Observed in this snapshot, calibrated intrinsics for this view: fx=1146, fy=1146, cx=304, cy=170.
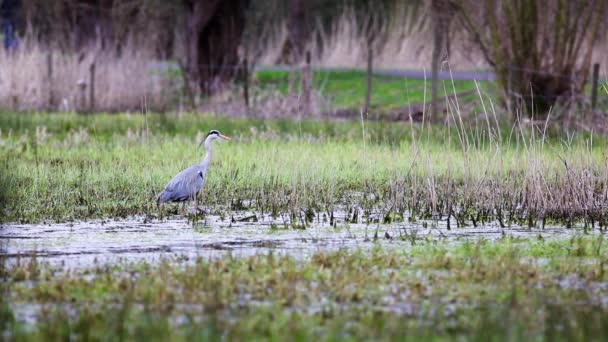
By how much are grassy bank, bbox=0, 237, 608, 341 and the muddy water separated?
18.1 inches

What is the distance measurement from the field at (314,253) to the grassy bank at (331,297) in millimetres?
16

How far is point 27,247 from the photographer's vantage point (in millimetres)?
7848

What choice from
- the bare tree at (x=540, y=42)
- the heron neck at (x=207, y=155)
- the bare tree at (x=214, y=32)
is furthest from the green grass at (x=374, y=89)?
the heron neck at (x=207, y=155)

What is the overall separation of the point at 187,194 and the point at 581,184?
10.9 ft

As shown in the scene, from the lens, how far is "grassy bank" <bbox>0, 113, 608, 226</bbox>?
31.3 feet

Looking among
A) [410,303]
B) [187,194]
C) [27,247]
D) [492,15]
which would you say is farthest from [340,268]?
[492,15]

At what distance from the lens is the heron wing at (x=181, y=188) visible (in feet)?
31.9

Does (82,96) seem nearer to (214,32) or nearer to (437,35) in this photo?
(214,32)

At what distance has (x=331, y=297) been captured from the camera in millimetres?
6172

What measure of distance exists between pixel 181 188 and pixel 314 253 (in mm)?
2539

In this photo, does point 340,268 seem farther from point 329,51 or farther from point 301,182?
point 329,51

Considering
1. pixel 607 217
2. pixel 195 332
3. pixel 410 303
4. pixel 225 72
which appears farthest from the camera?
pixel 225 72

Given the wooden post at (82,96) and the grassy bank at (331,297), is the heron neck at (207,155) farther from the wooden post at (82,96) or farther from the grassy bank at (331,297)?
the wooden post at (82,96)

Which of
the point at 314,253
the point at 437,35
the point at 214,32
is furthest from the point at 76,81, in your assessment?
the point at 314,253
